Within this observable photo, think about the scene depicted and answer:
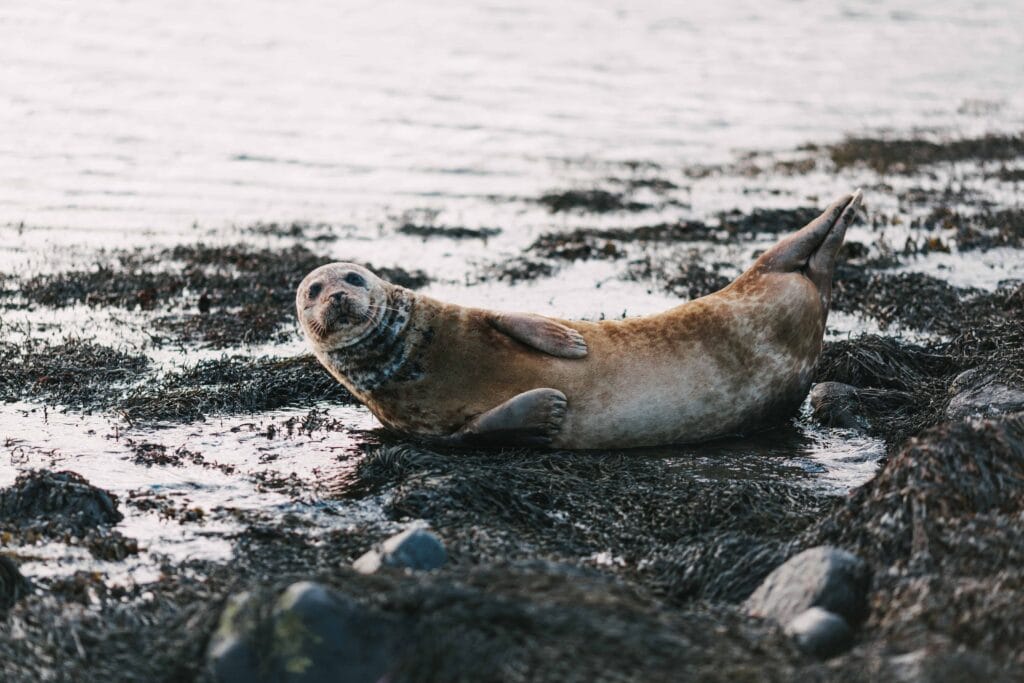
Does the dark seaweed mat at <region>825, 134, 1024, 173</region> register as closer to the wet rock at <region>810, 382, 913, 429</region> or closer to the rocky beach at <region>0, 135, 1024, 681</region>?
the rocky beach at <region>0, 135, 1024, 681</region>

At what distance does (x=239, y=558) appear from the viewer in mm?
5285

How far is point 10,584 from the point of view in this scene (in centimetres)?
488

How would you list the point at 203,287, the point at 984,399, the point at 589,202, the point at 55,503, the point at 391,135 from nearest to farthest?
1. the point at 55,503
2. the point at 984,399
3. the point at 203,287
4. the point at 589,202
5. the point at 391,135

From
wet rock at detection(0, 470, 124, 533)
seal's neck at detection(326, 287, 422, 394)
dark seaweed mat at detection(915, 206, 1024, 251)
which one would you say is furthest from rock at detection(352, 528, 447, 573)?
dark seaweed mat at detection(915, 206, 1024, 251)

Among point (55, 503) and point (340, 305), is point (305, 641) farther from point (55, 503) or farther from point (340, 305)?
point (340, 305)

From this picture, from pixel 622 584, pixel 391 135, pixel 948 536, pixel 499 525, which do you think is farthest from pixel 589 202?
pixel 948 536

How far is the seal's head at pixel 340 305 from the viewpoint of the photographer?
6809mm

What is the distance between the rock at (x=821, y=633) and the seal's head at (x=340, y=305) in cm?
326

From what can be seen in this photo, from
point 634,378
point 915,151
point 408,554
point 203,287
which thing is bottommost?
point 203,287

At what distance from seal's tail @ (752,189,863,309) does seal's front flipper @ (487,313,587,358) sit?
1368mm

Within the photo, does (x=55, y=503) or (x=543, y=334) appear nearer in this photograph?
(x=55, y=503)

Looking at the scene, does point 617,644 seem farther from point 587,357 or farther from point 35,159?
point 35,159

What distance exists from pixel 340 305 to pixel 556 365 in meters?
1.21

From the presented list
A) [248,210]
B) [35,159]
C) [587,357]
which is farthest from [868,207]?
[35,159]
